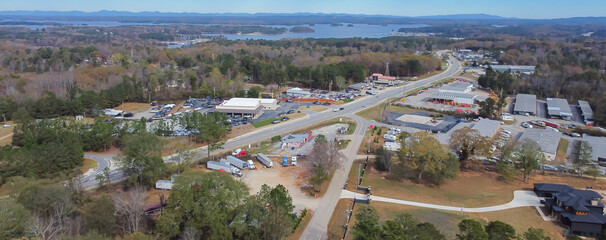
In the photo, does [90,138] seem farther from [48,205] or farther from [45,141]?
Answer: [48,205]

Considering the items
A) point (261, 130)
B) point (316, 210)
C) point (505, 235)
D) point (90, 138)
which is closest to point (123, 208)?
point (316, 210)

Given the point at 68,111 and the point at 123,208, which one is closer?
the point at 123,208

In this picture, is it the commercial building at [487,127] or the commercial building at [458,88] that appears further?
the commercial building at [458,88]

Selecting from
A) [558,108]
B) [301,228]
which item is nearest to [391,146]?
[301,228]

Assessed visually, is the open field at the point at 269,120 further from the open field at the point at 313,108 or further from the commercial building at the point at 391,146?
the commercial building at the point at 391,146

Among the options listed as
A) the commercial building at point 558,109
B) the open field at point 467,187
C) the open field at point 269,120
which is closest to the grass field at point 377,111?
the open field at point 269,120

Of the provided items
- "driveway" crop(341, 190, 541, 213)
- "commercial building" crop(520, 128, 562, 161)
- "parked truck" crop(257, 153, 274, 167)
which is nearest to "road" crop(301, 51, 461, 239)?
"driveway" crop(341, 190, 541, 213)

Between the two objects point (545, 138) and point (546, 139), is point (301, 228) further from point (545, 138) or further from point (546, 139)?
point (545, 138)
